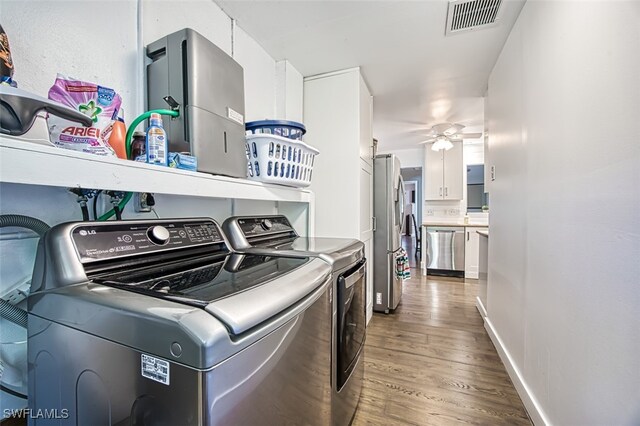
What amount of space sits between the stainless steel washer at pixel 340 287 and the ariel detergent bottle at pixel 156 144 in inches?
18.3

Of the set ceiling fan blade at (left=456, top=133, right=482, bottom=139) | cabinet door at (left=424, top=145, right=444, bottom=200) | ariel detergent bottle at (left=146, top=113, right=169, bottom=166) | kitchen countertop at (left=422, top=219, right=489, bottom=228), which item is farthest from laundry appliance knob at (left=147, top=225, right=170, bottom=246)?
cabinet door at (left=424, top=145, right=444, bottom=200)

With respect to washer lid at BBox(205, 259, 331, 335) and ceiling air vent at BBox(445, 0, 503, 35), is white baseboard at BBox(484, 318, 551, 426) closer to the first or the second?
washer lid at BBox(205, 259, 331, 335)

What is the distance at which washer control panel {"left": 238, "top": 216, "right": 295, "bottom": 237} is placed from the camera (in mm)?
1354

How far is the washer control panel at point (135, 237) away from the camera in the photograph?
695 millimetres

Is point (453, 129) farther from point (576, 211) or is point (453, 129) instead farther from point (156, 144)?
point (156, 144)

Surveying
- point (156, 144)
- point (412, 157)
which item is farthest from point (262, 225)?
point (412, 157)

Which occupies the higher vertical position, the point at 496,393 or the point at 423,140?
the point at 423,140

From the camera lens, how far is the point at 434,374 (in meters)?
1.86

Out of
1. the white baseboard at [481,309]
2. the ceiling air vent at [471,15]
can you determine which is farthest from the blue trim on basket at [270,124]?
the white baseboard at [481,309]

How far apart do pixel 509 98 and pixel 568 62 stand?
84 cm

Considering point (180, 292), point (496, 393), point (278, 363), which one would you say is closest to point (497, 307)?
point (496, 393)

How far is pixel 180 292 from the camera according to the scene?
0.61 metres

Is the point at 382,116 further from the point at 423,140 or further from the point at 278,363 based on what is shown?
the point at 278,363

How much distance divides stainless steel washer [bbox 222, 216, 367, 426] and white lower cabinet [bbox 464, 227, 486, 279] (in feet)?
12.3
